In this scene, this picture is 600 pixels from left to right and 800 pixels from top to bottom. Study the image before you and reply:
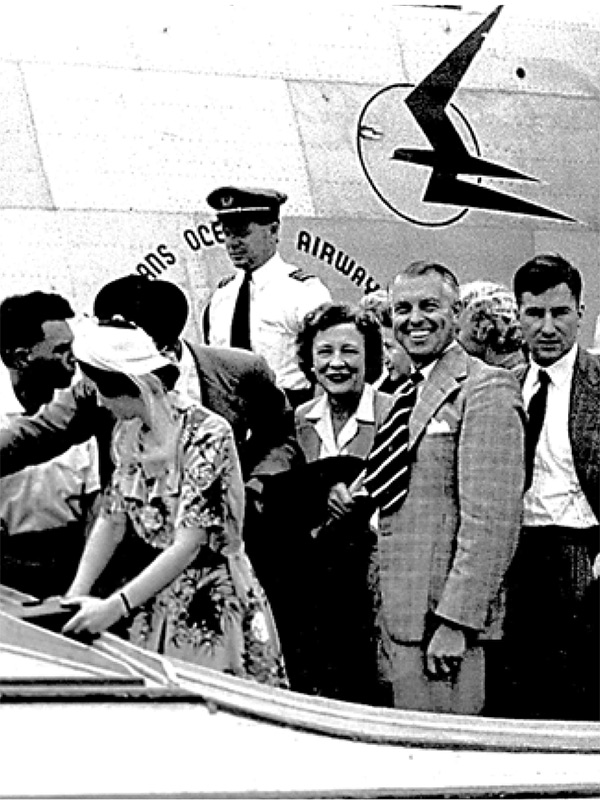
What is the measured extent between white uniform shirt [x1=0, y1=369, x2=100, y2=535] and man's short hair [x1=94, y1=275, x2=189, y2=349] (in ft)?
0.95

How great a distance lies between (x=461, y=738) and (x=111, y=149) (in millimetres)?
1628

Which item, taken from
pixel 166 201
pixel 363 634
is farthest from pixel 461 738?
pixel 166 201

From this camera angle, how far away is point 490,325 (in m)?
4.73

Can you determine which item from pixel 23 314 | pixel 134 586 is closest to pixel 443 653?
pixel 134 586

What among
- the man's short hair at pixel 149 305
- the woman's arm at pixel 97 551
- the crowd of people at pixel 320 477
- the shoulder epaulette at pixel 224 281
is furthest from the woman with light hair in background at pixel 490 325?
the woman's arm at pixel 97 551

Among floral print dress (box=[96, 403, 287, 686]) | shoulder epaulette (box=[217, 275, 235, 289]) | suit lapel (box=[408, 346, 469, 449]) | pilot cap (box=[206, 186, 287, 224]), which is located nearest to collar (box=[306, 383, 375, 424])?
suit lapel (box=[408, 346, 469, 449])

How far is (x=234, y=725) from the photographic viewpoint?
4.43 m

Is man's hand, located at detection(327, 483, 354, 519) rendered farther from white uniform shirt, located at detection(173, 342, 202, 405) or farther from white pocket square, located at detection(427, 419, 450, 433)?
white uniform shirt, located at detection(173, 342, 202, 405)

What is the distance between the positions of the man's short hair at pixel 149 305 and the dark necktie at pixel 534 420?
0.88 metres

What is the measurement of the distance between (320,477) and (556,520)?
0.61 meters

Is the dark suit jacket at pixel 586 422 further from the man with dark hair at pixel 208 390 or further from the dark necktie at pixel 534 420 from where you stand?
the man with dark hair at pixel 208 390

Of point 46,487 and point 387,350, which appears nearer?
point 46,487

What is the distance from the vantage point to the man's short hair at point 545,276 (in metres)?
4.76

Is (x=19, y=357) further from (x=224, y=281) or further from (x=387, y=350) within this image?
(x=387, y=350)
